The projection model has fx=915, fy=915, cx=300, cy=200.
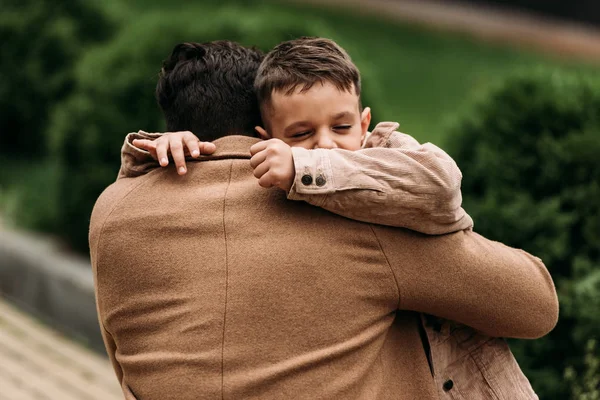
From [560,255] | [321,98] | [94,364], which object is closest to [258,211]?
[321,98]

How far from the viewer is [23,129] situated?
8148mm

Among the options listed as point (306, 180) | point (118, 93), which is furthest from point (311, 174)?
point (118, 93)

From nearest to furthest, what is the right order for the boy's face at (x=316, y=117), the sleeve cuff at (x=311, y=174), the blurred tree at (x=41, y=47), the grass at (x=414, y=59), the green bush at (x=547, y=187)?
the sleeve cuff at (x=311, y=174) → the boy's face at (x=316, y=117) → the green bush at (x=547, y=187) → the blurred tree at (x=41, y=47) → the grass at (x=414, y=59)

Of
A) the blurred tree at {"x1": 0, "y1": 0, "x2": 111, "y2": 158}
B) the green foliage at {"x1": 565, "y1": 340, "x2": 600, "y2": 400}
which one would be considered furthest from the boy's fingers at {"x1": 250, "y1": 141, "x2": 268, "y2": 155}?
the blurred tree at {"x1": 0, "y1": 0, "x2": 111, "y2": 158}

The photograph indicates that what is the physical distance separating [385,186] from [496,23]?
13.8 m

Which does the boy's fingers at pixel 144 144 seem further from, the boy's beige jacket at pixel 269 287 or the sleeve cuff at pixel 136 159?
the boy's beige jacket at pixel 269 287

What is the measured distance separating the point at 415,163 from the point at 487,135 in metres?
2.03

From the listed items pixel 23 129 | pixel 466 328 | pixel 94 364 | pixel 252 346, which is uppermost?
pixel 252 346

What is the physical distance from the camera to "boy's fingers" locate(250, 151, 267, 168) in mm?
2045

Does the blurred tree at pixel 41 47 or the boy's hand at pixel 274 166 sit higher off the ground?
the boy's hand at pixel 274 166

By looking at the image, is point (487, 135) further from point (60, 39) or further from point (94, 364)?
point (60, 39)

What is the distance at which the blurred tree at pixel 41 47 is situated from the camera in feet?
25.1

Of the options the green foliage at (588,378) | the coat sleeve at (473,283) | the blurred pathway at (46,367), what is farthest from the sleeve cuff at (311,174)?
the blurred pathway at (46,367)

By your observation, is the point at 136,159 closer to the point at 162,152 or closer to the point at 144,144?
the point at 144,144
